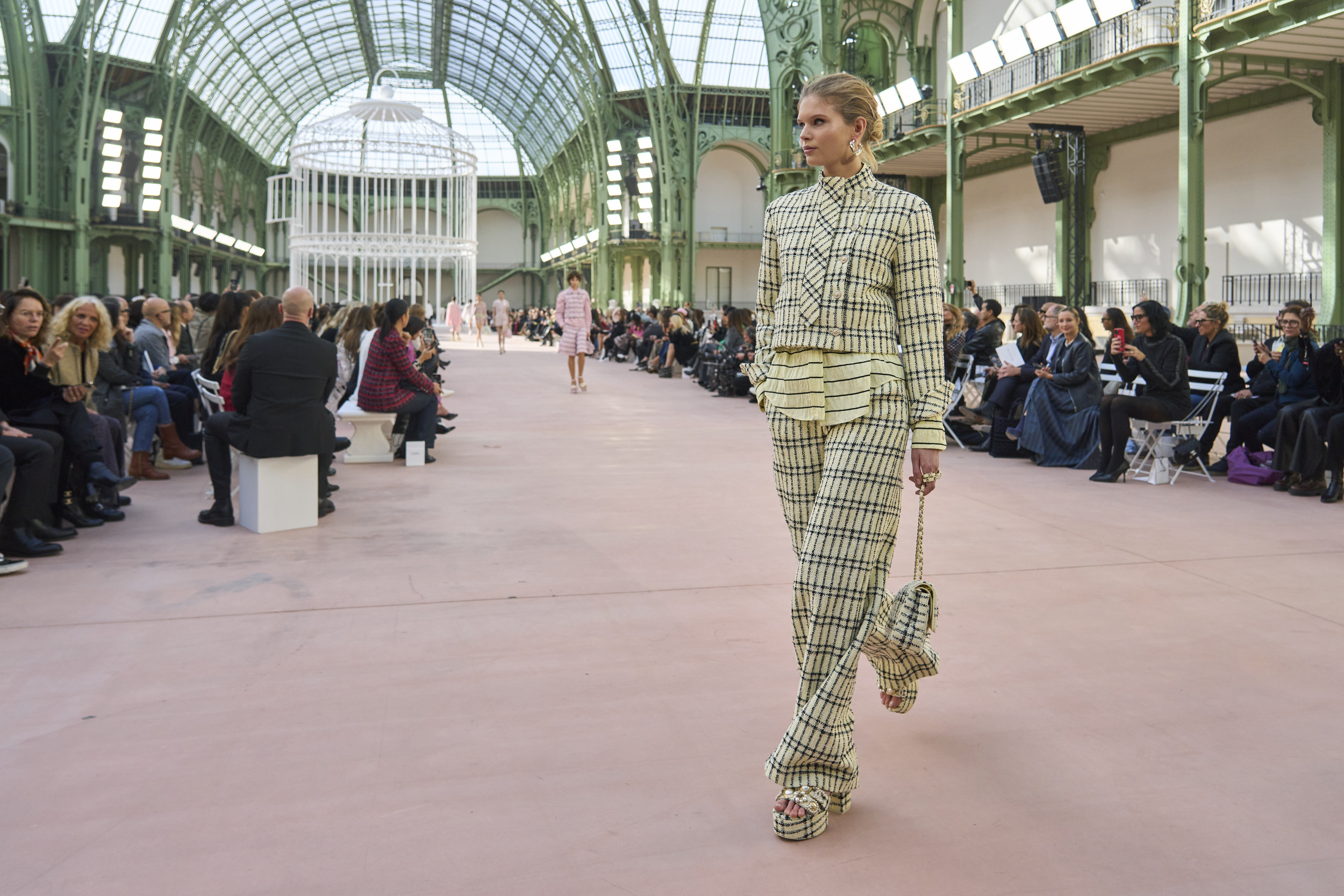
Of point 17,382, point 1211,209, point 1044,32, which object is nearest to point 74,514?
point 17,382

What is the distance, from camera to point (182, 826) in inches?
100

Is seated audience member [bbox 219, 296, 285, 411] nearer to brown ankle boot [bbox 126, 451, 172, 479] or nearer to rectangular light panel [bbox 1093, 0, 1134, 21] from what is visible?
brown ankle boot [bbox 126, 451, 172, 479]

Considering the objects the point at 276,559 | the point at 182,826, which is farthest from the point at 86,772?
the point at 276,559

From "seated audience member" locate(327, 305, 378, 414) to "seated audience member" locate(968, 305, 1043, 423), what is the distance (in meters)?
5.54

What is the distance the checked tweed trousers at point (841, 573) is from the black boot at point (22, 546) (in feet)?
14.3

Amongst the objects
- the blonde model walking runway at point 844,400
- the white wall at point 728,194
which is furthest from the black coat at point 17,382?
the white wall at point 728,194

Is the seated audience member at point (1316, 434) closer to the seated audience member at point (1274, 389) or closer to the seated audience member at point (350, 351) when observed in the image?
the seated audience member at point (1274, 389)

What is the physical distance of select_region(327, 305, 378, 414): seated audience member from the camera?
995 cm

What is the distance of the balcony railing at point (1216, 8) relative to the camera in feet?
48.9

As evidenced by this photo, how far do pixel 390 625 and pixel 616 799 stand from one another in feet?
6.05

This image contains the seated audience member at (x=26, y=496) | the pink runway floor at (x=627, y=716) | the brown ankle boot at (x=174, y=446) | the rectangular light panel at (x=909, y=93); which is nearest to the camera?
the pink runway floor at (x=627, y=716)

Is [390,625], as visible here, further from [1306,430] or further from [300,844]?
[1306,430]

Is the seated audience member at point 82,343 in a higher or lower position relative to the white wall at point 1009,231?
lower

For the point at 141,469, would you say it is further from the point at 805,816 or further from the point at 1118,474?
the point at 1118,474
